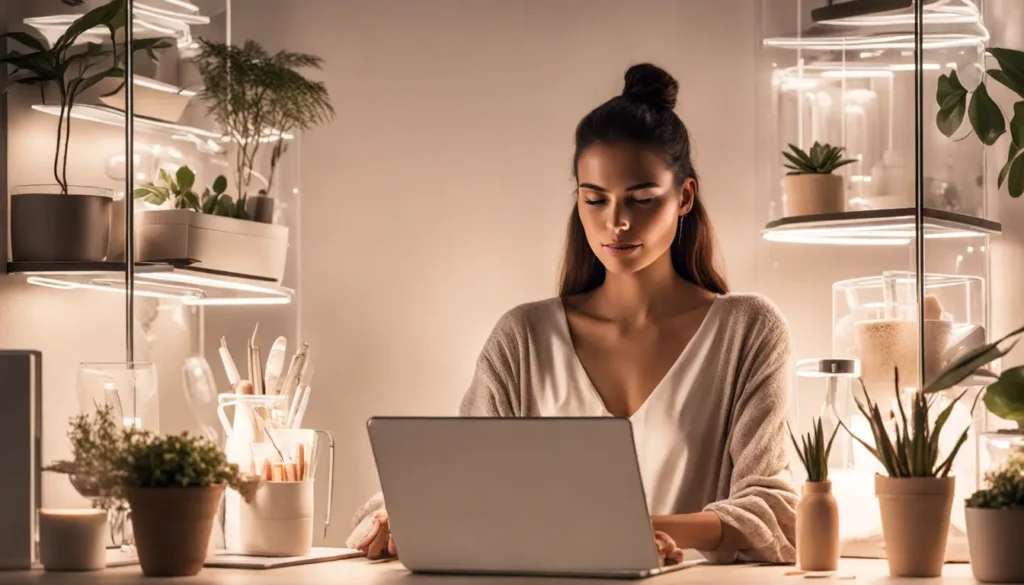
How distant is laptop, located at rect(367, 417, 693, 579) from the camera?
156 cm

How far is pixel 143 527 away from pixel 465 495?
40 cm

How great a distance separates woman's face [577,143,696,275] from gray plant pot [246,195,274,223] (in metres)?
0.59

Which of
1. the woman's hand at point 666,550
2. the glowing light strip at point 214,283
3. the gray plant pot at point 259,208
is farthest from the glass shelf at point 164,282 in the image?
the woman's hand at point 666,550

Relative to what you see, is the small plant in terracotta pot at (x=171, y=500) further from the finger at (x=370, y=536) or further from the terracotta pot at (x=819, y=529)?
Result: the terracotta pot at (x=819, y=529)

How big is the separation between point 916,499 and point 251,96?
53.3 inches

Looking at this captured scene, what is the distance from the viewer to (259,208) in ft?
8.08

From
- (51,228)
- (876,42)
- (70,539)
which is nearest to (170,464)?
(70,539)

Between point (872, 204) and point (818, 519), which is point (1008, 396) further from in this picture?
point (872, 204)

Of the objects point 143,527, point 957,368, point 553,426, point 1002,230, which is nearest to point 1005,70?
point 1002,230

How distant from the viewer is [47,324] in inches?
83.5

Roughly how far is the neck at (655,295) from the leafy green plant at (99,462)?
97cm

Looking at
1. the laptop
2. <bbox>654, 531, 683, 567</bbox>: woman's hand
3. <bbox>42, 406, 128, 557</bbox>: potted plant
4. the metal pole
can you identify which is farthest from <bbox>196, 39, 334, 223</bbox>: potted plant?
<bbox>654, 531, 683, 567</bbox>: woman's hand

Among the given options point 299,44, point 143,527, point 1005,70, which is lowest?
point 143,527

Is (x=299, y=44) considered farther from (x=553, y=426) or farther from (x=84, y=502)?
(x=553, y=426)
